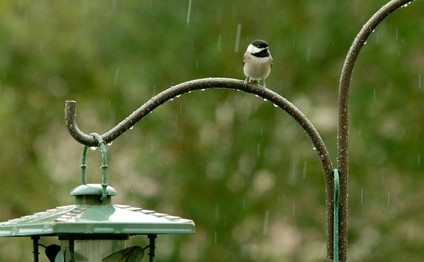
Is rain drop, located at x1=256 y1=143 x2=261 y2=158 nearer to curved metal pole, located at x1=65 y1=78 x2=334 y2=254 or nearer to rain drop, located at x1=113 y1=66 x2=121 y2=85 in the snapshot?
rain drop, located at x1=113 y1=66 x2=121 y2=85

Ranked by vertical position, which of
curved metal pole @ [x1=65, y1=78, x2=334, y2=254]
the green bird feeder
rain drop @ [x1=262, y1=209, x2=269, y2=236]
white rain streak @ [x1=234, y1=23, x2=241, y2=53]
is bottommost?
rain drop @ [x1=262, y1=209, x2=269, y2=236]

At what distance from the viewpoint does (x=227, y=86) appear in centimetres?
422

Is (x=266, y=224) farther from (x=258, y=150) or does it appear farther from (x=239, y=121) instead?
(x=239, y=121)

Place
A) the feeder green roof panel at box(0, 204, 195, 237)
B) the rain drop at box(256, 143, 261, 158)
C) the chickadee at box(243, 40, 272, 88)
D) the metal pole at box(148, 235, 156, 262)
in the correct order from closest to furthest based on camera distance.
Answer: the feeder green roof panel at box(0, 204, 195, 237) → the metal pole at box(148, 235, 156, 262) → the chickadee at box(243, 40, 272, 88) → the rain drop at box(256, 143, 261, 158)

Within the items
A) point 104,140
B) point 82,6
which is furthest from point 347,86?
Result: point 82,6

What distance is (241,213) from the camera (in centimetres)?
1142

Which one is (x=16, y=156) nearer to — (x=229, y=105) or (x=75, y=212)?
(x=229, y=105)

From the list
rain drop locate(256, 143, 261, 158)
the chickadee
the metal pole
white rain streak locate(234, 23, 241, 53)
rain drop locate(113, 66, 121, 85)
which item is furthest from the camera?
rain drop locate(256, 143, 261, 158)

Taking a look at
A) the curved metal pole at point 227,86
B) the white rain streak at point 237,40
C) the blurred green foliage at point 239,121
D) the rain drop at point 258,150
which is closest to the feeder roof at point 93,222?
the curved metal pole at point 227,86

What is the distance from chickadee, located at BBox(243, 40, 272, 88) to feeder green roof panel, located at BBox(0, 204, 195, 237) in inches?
78.3

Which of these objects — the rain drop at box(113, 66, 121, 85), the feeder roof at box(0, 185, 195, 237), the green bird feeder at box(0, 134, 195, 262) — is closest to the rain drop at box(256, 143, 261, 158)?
the rain drop at box(113, 66, 121, 85)

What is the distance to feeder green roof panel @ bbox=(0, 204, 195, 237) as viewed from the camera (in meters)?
3.46

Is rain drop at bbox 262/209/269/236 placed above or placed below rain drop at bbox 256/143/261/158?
below

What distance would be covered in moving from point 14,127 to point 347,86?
7.29 meters
